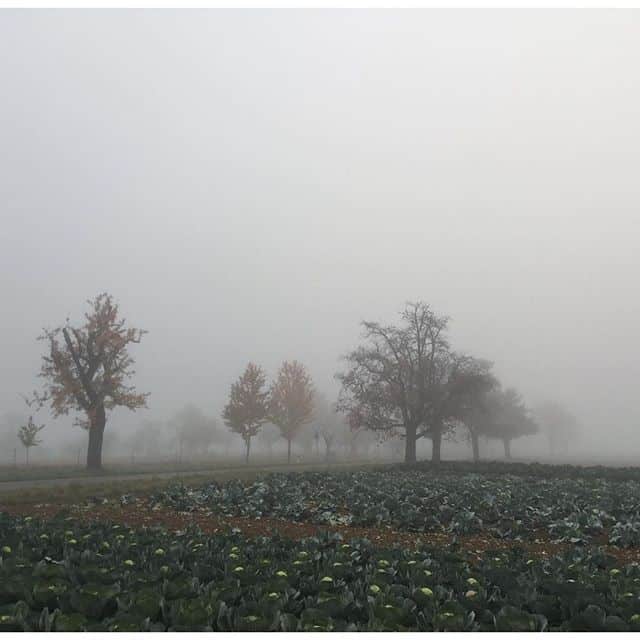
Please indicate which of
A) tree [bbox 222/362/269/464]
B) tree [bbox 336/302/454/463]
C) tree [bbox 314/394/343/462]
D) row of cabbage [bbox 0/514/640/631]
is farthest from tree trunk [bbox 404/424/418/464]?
tree [bbox 314/394/343/462]

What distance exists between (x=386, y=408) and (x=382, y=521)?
2677 cm

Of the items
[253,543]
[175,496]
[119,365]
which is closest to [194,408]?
[119,365]

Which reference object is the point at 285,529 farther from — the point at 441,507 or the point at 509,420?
the point at 509,420

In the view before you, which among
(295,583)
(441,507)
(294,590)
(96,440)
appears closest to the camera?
(294,590)

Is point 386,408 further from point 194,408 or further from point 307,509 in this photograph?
point 194,408

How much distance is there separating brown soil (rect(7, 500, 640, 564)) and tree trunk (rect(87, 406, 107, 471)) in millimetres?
17953

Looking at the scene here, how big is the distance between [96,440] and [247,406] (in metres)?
18.7

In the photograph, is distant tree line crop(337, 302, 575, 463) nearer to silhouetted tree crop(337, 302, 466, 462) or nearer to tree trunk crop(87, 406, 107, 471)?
silhouetted tree crop(337, 302, 466, 462)

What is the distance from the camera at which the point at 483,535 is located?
36.2 ft

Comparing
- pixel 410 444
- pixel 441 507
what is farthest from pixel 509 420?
pixel 441 507

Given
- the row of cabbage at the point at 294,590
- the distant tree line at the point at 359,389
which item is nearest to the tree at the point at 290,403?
the distant tree line at the point at 359,389

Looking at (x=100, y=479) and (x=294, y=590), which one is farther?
(x=100, y=479)

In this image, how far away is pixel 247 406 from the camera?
165 ft

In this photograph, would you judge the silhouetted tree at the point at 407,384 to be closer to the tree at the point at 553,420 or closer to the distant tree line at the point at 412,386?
the distant tree line at the point at 412,386
